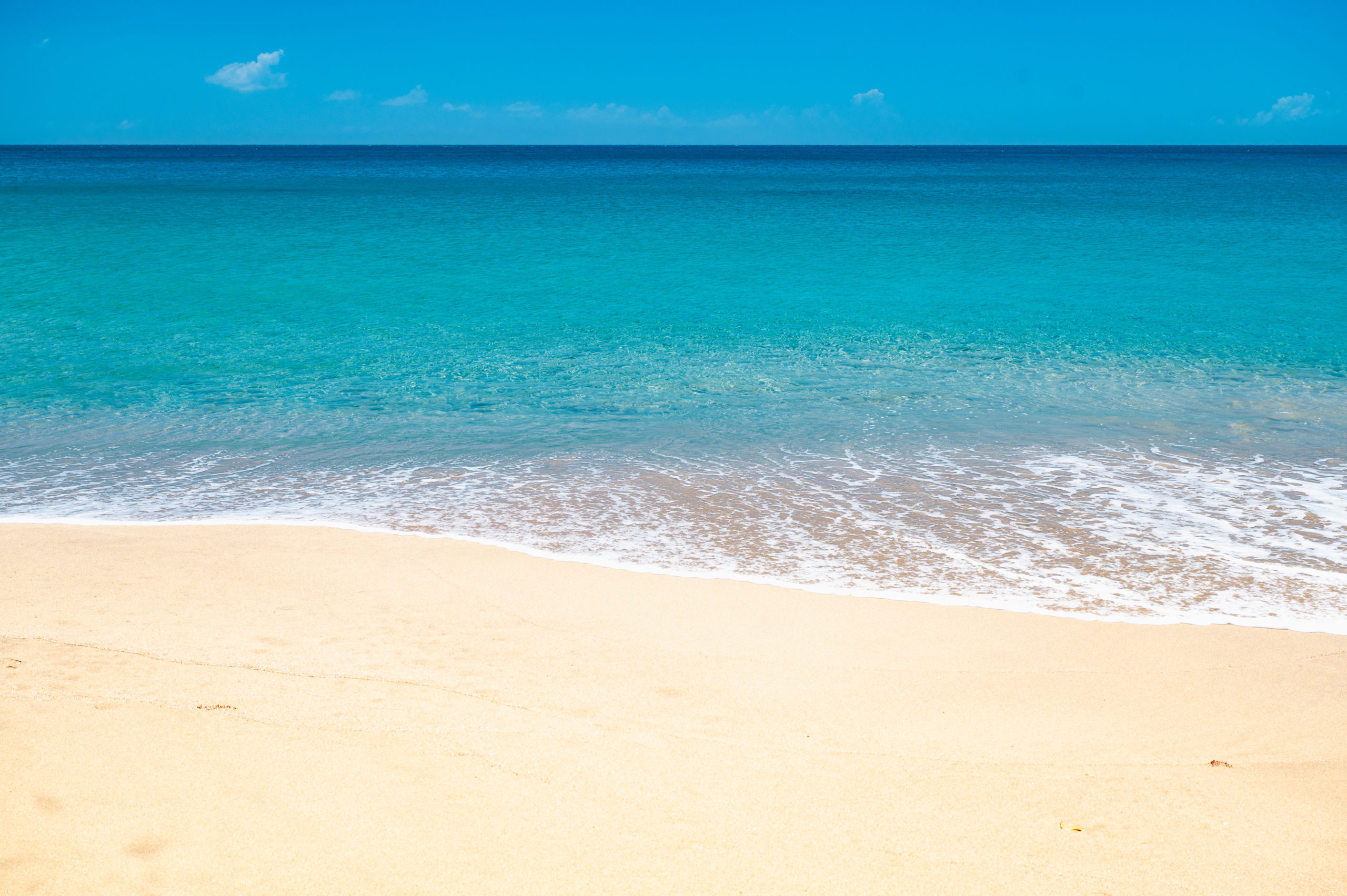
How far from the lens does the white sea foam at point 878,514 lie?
4.96m

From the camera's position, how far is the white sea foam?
16.3 feet

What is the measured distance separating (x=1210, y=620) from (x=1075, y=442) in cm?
360

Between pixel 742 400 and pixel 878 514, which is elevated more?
pixel 742 400

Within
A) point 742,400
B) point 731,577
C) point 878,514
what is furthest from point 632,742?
point 742,400

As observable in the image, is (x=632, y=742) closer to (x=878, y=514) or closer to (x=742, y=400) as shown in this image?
(x=878, y=514)

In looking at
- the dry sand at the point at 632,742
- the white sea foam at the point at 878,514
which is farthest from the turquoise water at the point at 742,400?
the dry sand at the point at 632,742

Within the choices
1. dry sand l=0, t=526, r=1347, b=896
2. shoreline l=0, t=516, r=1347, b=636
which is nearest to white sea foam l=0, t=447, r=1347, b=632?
shoreline l=0, t=516, r=1347, b=636

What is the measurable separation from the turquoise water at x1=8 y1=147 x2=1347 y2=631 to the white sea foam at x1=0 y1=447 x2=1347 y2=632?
1.3 inches

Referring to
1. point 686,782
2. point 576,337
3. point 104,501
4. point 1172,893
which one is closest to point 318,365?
point 576,337

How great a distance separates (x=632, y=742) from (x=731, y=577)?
183 centimetres

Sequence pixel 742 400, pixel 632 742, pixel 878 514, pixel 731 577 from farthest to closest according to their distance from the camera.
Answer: pixel 742 400 < pixel 878 514 < pixel 731 577 < pixel 632 742

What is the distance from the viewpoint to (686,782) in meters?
3.09

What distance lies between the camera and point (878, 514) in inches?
241

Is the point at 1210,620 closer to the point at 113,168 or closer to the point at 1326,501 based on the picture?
the point at 1326,501
